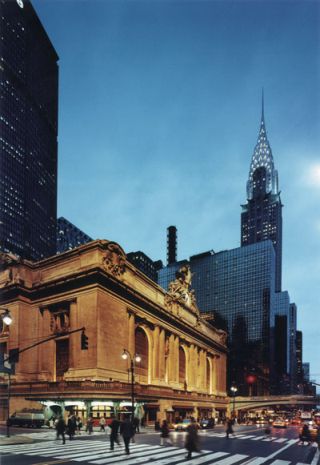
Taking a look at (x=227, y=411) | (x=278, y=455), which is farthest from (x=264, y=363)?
(x=278, y=455)

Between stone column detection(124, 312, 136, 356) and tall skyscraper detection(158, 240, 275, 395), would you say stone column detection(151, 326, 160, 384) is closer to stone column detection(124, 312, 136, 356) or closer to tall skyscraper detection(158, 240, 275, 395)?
stone column detection(124, 312, 136, 356)

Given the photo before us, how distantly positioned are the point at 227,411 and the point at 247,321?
93.6 meters

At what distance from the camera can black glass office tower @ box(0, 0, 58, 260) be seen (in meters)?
148

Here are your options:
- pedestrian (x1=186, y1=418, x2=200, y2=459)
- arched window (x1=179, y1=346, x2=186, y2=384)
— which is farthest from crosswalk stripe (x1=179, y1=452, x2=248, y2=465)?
arched window (x1=179, y1=346, x2=186, y2=384)

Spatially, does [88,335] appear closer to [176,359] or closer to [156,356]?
[156,356]

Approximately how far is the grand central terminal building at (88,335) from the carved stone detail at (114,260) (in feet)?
0.42

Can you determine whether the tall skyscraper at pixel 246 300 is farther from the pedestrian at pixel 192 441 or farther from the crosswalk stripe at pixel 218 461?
the pedestrian at pixel 192 441

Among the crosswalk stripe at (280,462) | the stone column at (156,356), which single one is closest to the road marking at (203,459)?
the crosswalk stripe at (280,462)

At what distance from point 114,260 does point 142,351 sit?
16131 millimetres

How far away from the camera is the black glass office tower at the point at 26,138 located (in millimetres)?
147500

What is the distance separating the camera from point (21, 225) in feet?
505

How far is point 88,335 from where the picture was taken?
4797cm

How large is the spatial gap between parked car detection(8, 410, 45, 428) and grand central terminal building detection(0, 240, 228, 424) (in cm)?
331

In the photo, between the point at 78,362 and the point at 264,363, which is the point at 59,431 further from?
the point at 264,363
